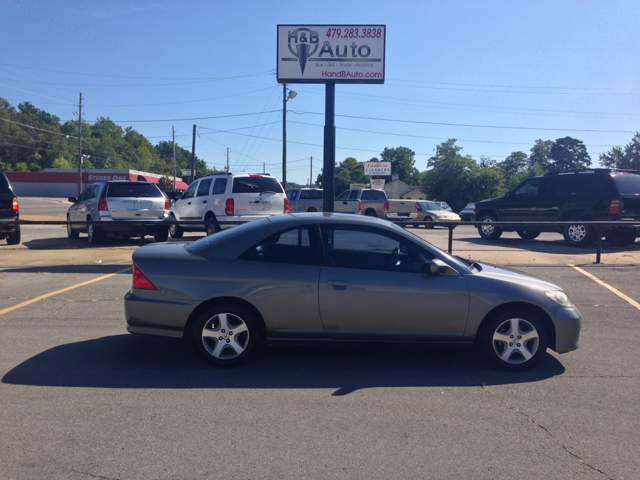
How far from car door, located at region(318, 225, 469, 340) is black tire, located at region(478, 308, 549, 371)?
0.29m

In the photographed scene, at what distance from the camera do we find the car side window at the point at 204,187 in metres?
15.5

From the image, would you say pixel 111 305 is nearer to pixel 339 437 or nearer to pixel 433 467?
pixel 339 437

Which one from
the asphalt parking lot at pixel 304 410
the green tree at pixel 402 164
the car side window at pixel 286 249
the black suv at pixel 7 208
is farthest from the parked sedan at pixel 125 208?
the green tree at pixel 402 164

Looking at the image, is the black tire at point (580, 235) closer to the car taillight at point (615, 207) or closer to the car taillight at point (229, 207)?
the car taillight at point (615, 207)

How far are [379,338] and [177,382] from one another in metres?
1.93

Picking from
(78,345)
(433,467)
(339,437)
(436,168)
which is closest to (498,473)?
(433,467)

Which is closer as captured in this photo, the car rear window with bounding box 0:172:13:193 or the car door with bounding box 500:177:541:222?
the car rear window with bounding box 0:172:13:193

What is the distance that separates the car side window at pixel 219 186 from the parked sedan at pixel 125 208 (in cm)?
143

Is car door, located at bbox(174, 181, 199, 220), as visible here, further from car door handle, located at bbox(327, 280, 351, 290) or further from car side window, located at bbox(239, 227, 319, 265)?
car door handle, located at bbox(327, 280, 351, 290)

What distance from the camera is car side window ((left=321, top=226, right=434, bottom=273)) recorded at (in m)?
5.17

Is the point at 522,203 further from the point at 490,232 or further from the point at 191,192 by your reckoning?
the point at 191,192

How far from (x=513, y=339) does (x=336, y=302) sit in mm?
1768

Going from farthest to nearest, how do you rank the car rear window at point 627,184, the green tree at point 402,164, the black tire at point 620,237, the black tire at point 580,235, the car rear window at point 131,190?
the green tree at point 402,164, the black tire at point 620,237, the black tire at point 580,235, the car rear window at point 627,184, the car rear window at point 131,190

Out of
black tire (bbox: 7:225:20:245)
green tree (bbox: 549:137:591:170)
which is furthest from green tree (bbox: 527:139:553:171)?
black tire (bbox: 7:225:20:245)
